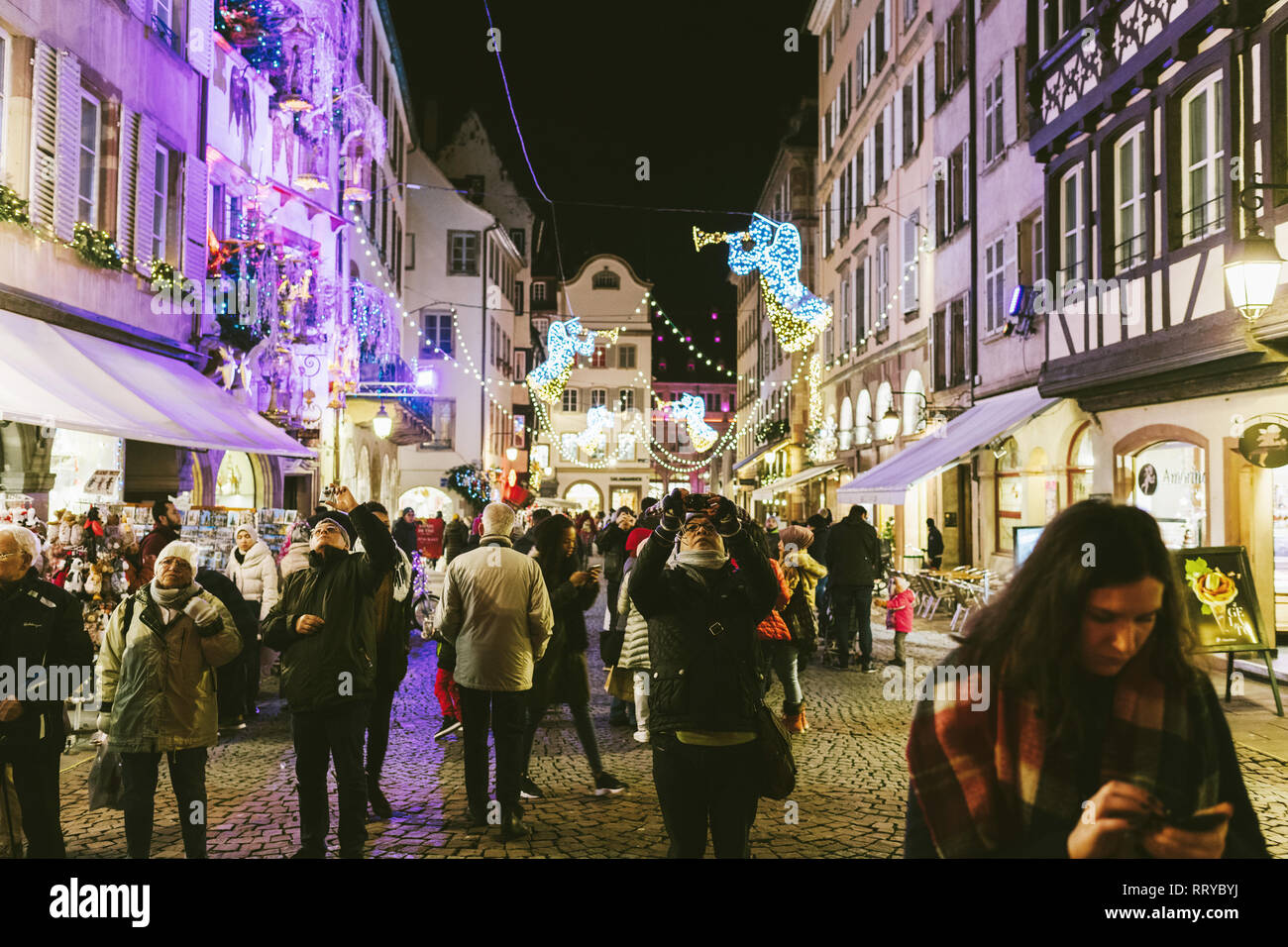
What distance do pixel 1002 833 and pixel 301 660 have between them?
4.04m

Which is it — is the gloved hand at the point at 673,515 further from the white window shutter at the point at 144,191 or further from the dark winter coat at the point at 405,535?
the dark winter coat at the point at 405,535

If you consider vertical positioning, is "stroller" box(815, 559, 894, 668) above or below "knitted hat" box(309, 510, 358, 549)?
below

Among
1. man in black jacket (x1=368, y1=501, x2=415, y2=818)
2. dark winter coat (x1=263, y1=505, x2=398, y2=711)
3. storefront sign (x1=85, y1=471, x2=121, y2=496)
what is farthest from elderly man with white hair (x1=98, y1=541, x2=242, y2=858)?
storefront sign (x1=85, y1=471, x2=121, y2=496)

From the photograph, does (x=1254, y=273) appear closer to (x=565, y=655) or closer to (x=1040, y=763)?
(x=565, y=655)

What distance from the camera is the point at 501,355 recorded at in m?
48.8

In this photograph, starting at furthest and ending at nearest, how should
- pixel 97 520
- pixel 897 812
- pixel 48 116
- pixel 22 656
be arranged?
pixel 48 116
pixel 97 520
pixel 897 812
pixel 22 656

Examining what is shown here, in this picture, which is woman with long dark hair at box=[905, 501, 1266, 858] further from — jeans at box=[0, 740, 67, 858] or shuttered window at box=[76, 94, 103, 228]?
shuttered window at box=[76, 94, 103, 228]

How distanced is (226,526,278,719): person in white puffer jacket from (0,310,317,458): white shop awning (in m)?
1.42

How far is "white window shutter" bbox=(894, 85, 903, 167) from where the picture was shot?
25766 millimetres

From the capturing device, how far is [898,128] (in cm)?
2605

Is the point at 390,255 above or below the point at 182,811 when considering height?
above
